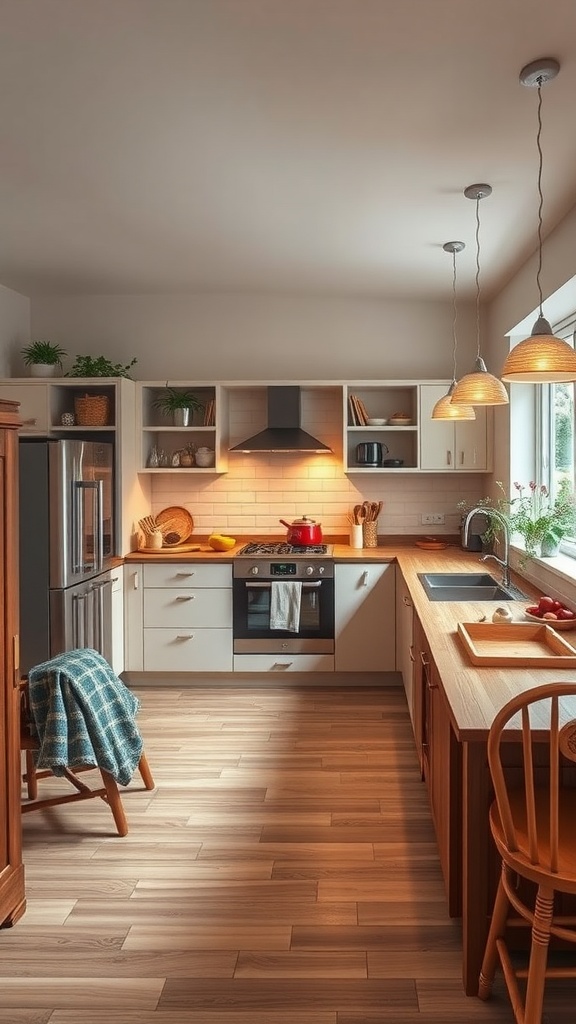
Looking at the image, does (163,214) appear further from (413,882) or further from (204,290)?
(413,882)

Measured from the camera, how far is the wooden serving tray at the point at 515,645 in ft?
8.05

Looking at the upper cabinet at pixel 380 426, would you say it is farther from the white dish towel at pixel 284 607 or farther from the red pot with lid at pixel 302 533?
the white dish towel at pixel 284 607

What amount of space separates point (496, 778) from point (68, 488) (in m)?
3.01

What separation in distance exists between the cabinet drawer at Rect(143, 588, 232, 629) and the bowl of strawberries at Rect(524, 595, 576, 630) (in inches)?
90.9

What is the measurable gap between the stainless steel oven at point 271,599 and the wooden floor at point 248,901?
98 centimetres

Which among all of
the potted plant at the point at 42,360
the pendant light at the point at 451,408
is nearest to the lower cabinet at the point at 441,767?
the pendant light at the point at 451,408

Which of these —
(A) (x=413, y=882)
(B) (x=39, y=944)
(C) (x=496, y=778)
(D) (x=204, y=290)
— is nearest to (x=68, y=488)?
(D) (x=204, y=290)

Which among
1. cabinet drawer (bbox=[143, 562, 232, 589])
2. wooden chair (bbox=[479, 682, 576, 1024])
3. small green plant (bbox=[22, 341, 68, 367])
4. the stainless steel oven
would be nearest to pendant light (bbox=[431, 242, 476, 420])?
the stainless steel oven

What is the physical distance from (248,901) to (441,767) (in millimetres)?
782

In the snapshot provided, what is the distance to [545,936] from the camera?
5.84 ft

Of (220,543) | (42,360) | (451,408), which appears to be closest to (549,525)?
(451,408)

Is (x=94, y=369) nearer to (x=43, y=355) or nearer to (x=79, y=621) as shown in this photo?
(x=43, y=355)

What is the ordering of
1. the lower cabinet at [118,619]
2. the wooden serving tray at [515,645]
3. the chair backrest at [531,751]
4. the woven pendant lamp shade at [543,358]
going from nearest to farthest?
the chair backrest at [531,751] < the woven pendant lamp shade at [543,358] < the wooden serving tray at [515,645] < the lower cabinet at [118,619]

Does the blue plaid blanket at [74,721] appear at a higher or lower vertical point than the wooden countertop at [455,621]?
lower
